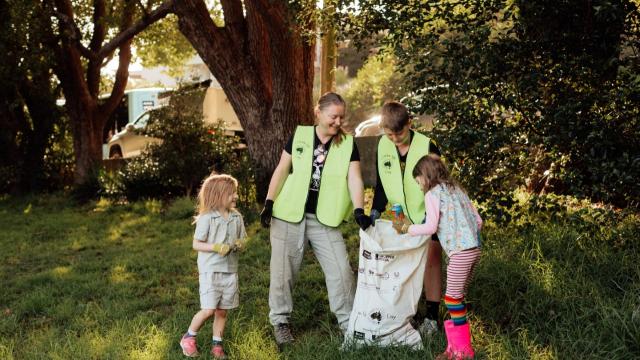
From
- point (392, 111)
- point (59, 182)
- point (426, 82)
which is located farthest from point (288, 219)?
point (59, 182)

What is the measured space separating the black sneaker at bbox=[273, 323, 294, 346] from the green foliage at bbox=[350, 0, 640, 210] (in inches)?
76.7

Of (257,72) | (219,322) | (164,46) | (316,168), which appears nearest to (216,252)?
(219,322)

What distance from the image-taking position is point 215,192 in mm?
4820

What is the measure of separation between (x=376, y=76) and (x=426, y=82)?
26984 millimetres

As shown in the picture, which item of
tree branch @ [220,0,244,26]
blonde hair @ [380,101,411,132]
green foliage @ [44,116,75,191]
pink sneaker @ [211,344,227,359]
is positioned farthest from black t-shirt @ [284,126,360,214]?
green foliage @ [44,116,75,191]

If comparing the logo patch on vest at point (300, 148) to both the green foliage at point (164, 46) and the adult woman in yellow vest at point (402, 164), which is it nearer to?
the adult woman in yellow vest at point (402, 164)

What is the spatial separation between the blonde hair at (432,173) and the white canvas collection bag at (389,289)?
0.41 meters

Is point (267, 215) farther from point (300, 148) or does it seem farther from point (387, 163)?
point (387, 163)

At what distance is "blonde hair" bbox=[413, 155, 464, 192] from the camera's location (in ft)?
14.5

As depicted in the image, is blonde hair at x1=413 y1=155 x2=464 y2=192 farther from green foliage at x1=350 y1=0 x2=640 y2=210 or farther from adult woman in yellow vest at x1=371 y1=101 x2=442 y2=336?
green foliage at x1=350 y1=0 x2=640 y2=210

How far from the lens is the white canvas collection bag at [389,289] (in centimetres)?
460

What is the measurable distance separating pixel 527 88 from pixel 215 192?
268 centimetres

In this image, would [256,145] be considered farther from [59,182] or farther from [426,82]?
[59,182]

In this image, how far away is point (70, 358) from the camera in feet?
16.2
